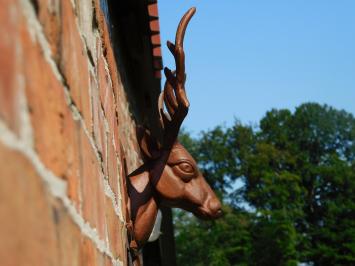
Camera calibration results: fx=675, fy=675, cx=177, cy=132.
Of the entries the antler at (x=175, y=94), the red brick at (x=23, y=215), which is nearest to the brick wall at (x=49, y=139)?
the red brick at (x=23, y=215)

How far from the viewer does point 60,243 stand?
1170 millimetres

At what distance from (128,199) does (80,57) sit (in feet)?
5.39

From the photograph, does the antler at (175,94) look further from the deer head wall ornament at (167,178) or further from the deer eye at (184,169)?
the deer eye at (184,169)

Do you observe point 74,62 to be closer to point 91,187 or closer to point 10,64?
point 91,187

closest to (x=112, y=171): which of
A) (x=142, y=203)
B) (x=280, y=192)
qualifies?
(x=142, y=203)

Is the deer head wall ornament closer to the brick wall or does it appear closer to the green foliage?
the brick wall

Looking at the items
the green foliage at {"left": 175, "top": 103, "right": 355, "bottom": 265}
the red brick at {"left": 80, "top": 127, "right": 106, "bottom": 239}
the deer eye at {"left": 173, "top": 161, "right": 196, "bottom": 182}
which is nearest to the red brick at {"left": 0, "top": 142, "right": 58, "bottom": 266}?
the red brick at {"left": 80, "top": 127, "right": 106, "bottom": 239}

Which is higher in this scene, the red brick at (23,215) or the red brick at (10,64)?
the red brick at (10,64)

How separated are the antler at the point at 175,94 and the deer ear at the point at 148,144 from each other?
63mm

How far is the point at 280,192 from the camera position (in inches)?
1229

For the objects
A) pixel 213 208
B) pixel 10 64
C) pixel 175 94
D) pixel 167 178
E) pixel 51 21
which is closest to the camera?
pixel 10 64

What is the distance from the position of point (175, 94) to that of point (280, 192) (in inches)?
1122

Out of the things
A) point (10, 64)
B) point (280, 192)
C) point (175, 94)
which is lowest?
point (10, 64)

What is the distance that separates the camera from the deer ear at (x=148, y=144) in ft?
11.3
